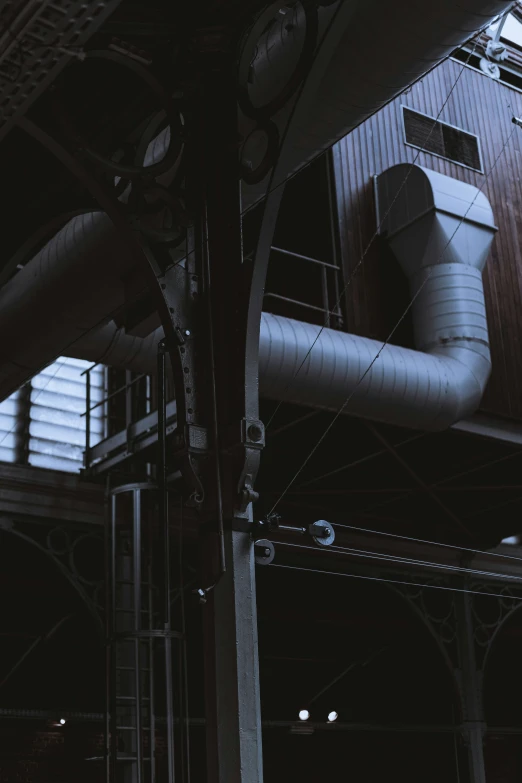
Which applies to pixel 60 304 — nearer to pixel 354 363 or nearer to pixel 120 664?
pixel 354 363

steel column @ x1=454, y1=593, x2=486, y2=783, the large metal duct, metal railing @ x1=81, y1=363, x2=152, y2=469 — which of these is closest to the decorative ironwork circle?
the large metal duct

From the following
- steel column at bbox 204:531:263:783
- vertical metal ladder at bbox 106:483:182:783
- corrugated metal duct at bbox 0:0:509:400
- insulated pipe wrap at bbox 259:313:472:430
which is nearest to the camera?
steel column at bbox 204:531:263:783

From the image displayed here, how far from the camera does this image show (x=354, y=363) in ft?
36.1

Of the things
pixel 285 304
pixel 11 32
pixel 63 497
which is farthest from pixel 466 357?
pixel 11 32

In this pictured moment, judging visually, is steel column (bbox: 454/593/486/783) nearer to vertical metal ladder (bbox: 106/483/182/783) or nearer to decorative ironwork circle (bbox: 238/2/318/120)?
vertical metal ladder (bbox: 106/483/182/783)

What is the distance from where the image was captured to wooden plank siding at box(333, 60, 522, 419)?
13742 millimetres

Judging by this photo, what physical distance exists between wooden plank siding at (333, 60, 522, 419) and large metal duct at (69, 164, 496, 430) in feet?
1.13

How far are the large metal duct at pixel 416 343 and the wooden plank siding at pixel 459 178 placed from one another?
0.34m

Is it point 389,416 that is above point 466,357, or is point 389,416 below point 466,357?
below

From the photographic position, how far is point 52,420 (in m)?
14.6

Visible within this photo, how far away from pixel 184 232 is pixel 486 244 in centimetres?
845

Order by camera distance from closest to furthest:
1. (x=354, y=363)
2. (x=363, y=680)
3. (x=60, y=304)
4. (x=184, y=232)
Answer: (x=184, y=232) → (x=60, y=304) → (x=354, y=363) → (x=363, y=680)

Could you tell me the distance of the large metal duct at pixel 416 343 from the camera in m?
10.6

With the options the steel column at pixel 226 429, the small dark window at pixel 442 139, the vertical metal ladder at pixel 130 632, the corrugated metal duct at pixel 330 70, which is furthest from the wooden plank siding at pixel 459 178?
the steel column at pixel 226 429
